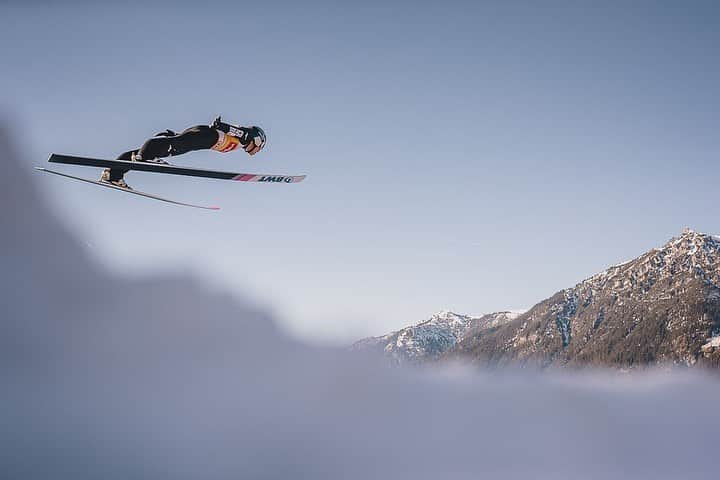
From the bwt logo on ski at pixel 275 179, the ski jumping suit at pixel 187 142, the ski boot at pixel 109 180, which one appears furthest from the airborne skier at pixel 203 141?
the bwt logo on ski at pixel 275 179

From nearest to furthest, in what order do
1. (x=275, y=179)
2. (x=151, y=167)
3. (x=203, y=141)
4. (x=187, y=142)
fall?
(x=203, y=141)
(x=187, y=142)
(x=151, y=167)
(x=275, y=179)

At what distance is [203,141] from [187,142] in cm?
36

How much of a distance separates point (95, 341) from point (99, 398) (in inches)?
875

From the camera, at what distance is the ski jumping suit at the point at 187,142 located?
27.1ft

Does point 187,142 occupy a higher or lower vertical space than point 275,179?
higher

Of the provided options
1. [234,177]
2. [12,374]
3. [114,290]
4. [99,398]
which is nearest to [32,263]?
[114,290]

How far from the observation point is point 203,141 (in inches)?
331

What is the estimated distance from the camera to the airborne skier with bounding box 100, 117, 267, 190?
823 cm

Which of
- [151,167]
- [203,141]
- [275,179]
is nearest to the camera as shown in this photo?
[203,141]

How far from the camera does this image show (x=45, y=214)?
152875 mm

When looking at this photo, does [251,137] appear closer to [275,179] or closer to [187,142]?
[187,142]

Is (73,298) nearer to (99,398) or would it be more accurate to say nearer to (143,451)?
(99,398)

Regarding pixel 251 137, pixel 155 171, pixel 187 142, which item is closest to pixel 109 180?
pixel 155 171

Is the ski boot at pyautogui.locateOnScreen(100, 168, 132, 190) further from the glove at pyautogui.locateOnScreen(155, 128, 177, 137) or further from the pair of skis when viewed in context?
the glove at pyautogui.locateOnScreen(155, 128, 177, 137)
